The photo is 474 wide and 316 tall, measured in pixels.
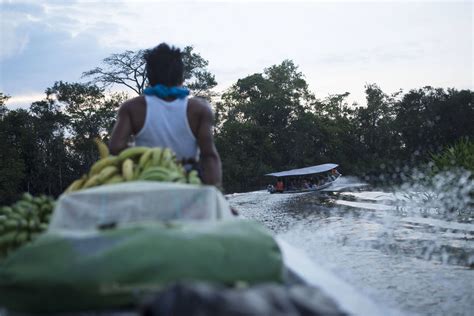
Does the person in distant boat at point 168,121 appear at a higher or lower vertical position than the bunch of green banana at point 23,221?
higher

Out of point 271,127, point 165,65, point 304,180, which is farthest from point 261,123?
point 165,65

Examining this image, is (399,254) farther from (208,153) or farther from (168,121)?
(168,121)

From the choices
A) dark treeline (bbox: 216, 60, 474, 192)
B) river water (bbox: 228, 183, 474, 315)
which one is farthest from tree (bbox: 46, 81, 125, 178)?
river water (bbox: 228, 183, 474, 315)

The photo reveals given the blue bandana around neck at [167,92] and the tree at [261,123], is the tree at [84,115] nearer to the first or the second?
the tree at [261,123]

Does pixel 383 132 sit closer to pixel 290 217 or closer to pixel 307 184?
pixel 307 184

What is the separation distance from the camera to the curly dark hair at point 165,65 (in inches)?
132

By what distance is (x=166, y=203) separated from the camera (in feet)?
7.06

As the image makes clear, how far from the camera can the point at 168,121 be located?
3.26 meters

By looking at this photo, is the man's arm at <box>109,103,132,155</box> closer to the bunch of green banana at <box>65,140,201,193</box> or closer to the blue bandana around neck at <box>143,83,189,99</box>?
the blue bandana around neck at <box>143,83,189,99</box>

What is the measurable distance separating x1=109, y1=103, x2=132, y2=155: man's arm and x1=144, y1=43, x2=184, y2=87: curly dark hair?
31 centimetres

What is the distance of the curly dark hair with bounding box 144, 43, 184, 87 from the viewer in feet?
11.0

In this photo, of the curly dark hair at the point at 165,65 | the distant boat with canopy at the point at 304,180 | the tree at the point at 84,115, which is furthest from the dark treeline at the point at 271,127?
the curly dark hair at the point at 165,65

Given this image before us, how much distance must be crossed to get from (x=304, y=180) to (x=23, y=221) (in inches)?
1475

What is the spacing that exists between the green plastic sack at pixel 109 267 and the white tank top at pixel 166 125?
162 centimetres
